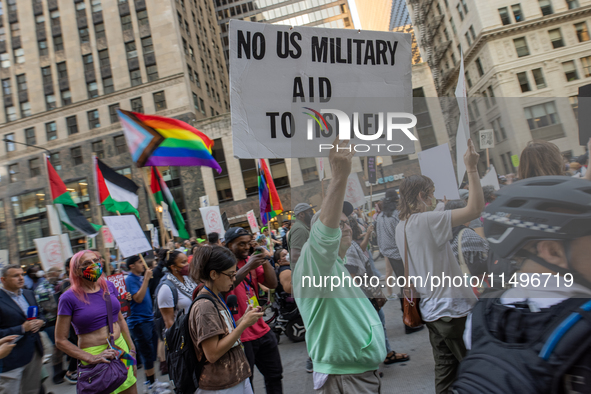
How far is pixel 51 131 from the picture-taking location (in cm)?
3422

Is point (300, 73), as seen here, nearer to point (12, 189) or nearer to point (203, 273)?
point (203, 273)

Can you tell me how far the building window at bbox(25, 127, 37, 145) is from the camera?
34750 millimetres

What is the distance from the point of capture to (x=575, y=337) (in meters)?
0.93

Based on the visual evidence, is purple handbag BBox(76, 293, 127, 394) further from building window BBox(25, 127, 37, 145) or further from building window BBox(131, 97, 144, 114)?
building window BBox(25, 127, 37, 145)

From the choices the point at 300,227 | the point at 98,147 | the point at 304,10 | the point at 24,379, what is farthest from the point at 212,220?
the point at 304,10

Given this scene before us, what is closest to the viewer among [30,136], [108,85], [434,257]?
→ [434,257]

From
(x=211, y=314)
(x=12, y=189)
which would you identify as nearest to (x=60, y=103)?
(x=12, y=189)

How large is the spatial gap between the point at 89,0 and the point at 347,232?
42279 mm

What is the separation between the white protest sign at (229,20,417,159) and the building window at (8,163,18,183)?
43.0 m

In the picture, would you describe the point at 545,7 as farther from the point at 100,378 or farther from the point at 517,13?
the point at 100,378

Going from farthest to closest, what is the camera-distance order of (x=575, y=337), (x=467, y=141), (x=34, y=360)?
(x=34, y=360), (x=467, y=141), (x=575, y=337)

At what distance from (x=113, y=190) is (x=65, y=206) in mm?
2038

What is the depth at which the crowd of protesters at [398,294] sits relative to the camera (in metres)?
1.05

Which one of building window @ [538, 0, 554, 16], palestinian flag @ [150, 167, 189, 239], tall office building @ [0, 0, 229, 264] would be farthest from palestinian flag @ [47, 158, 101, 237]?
building window @ [538, 0, 554, 16]
